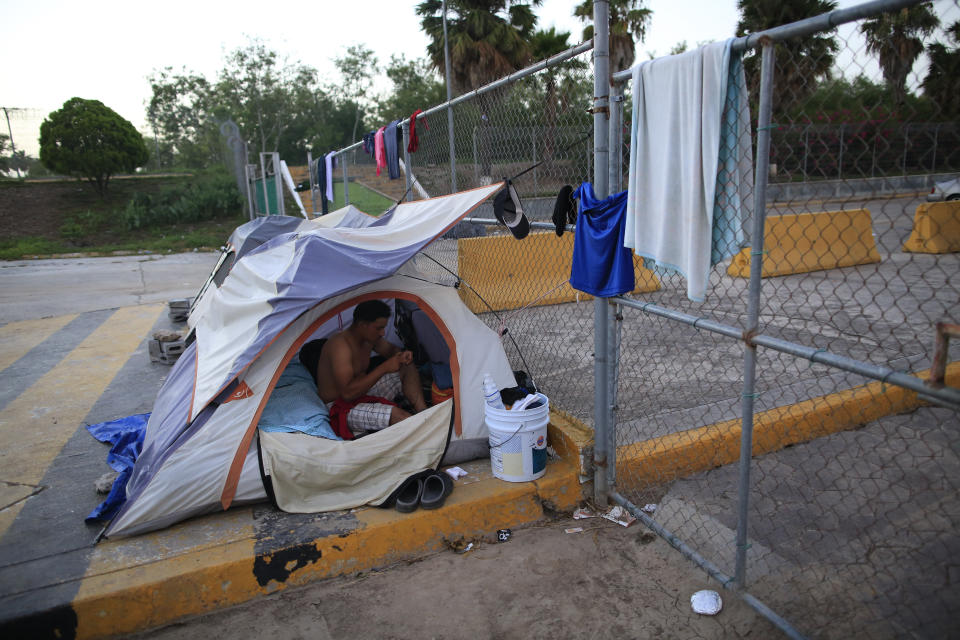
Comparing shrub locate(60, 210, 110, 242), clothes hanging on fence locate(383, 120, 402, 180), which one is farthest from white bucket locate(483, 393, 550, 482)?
shrub locate(60, 210, 110, 242)

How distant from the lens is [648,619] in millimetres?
2619

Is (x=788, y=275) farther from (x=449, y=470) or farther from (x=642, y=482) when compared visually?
(x=449, y=470)

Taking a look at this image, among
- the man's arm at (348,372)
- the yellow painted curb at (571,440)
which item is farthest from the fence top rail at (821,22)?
the man's arm at (348,372)

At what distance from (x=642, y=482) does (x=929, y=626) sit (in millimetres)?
1444

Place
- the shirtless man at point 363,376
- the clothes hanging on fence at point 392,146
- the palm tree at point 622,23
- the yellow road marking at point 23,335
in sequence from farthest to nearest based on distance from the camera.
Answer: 1. the palm tree at point 622,23
2. the yellow road marking at point 23,335
3. the clothes hanging on fence at point 392,146
4. the shirtless man at point 363,376

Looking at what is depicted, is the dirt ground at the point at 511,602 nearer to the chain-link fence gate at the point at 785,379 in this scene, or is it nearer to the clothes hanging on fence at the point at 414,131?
the chain-link fence gate at the point at 785,379

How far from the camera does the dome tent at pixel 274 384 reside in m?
3.12

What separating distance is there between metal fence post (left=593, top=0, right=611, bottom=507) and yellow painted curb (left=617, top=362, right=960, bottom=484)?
18cm

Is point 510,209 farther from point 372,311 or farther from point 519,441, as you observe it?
point 519,441

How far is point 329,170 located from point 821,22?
8358 mm

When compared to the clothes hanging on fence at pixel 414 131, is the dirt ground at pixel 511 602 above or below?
below

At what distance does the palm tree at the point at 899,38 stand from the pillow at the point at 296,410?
303cm

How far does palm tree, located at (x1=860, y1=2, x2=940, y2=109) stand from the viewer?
163 cm

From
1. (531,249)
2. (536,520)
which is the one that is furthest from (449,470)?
(531,249)
